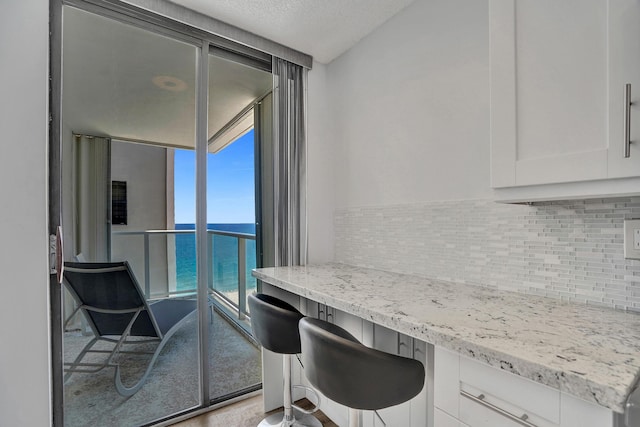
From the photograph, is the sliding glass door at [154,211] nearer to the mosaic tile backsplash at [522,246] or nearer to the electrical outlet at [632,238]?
the mosaic tile backsplash at [522,246]

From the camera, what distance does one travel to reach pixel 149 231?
1.79 metres

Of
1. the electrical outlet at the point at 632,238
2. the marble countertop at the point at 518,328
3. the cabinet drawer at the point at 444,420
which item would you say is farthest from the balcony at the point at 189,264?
the electrical outlet at the point at 632,238

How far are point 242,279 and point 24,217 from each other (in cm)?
127

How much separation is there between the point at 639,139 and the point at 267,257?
6.37ft

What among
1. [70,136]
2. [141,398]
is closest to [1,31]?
[70,136]

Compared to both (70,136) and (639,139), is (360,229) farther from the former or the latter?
(70,136)

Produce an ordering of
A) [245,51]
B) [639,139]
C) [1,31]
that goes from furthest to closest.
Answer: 1. [245,51]
2. [1,31]
3. [639,139]

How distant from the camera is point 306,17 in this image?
182cm

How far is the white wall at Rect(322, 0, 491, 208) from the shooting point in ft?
4.71

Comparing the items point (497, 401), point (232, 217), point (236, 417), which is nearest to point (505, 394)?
point (497, 401)

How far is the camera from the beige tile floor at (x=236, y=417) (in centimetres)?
180

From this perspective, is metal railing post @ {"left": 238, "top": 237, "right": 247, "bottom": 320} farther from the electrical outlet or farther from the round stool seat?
the electrical outlet

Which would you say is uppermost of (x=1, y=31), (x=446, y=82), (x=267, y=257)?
(x=1, y=31)

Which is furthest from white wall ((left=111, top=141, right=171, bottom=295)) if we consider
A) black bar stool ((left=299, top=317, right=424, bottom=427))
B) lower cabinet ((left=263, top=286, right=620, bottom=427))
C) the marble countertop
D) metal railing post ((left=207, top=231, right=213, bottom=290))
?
lower cabinet ((left=263, top=286, right=620, bottom=427))
